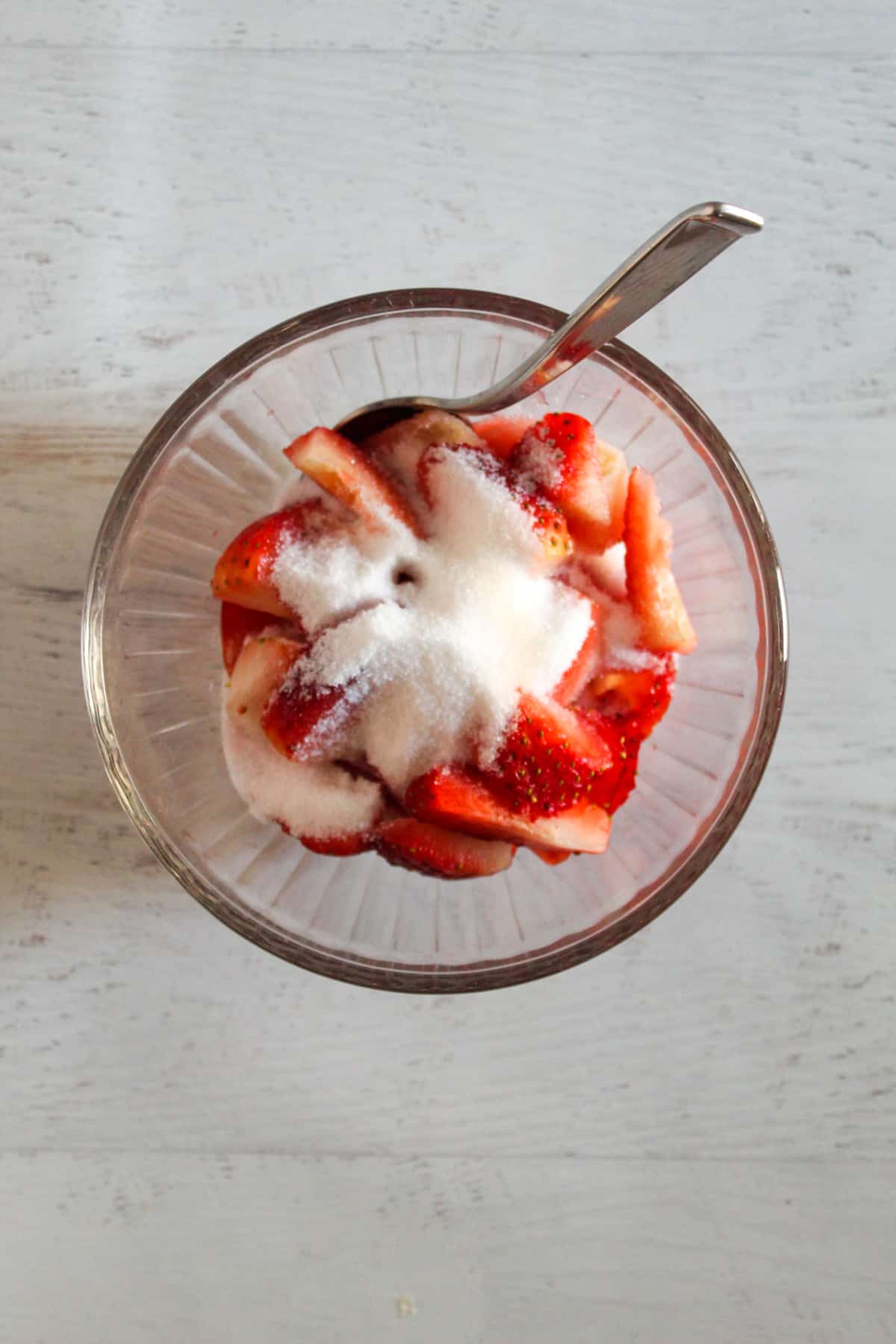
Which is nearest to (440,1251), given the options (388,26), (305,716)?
(305,716)

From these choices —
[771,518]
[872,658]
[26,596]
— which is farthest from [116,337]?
[872,658]

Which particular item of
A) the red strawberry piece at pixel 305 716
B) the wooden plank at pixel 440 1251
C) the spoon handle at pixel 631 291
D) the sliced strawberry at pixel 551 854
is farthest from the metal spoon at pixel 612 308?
the wooden plank at pixel 440 1251

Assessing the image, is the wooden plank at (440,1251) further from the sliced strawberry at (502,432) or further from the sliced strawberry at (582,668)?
the sliced strawberry at (502,432)

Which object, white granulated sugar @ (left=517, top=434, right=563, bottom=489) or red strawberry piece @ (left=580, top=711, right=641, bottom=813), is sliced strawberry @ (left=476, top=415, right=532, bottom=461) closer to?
white granulated sugar @ (left=517, top=434, right=563, bottom=489)

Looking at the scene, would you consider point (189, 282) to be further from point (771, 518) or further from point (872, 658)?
point (872, 658)

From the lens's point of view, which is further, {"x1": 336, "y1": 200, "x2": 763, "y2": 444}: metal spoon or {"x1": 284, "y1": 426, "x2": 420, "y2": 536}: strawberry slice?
{"x1": 284, "y1": 426, "x2": 420, "y2": 536}: strawberry slice

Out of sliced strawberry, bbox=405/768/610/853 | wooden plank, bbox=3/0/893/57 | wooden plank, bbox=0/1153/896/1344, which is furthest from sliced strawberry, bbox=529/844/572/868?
wooden plank, bbox=3/0/893/57
